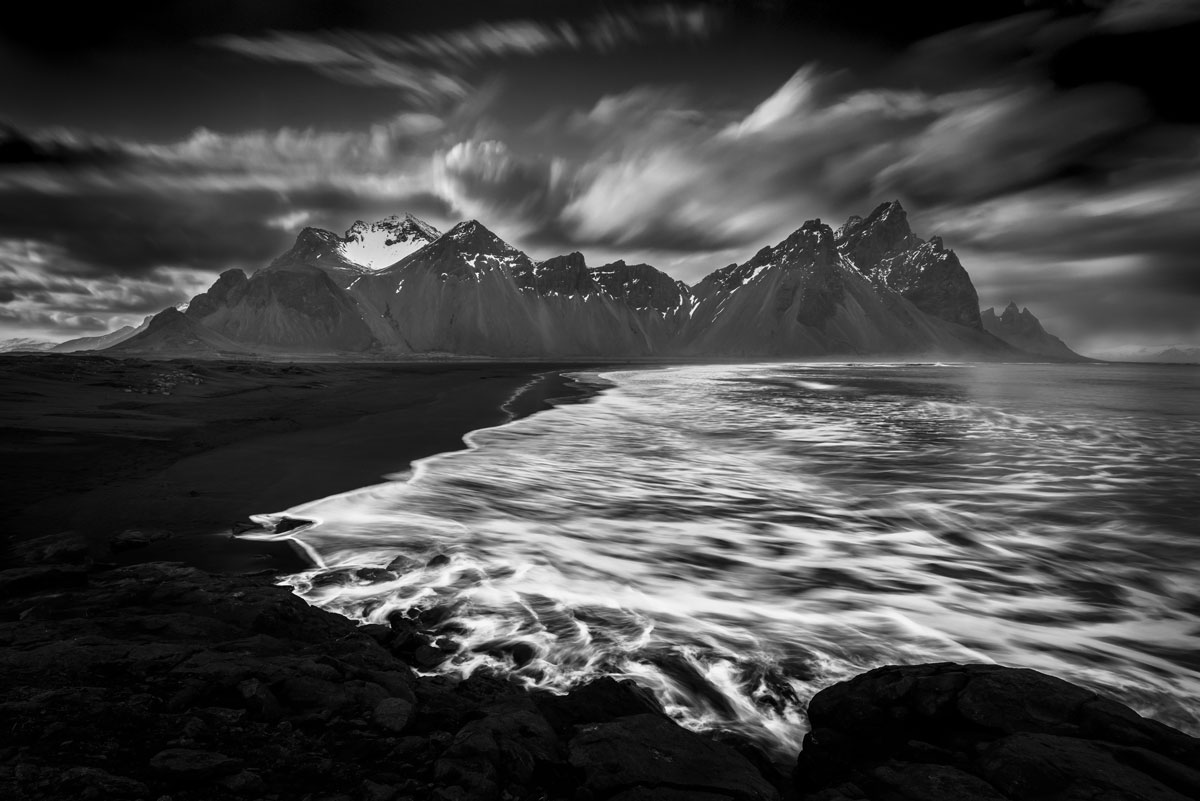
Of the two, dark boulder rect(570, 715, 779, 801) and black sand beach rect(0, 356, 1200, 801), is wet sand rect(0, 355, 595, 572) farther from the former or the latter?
dark boulder rect(570, 715, 779, 801)

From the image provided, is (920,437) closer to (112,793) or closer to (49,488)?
(112,793)

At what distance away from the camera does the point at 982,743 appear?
3568mm

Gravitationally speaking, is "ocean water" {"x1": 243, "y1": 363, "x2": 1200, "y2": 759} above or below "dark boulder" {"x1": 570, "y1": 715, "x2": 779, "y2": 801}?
below

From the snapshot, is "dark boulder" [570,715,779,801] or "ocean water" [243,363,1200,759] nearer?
"dark boulder" [570,715,779,801]

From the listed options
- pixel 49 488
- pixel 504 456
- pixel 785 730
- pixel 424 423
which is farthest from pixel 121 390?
pixel 785 730

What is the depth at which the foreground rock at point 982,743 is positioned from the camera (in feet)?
10.2

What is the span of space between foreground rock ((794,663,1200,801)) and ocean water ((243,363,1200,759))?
2.22ft

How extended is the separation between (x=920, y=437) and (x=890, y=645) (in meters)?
18.0

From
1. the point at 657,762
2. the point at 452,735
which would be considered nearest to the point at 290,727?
the point at 452,735

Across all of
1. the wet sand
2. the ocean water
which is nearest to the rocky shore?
the ocean water

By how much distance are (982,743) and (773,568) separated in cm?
487

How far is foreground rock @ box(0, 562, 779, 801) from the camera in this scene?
2.96 meters

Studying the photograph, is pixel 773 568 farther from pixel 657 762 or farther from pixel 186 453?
pixel 186 453

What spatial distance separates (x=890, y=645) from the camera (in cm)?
616
